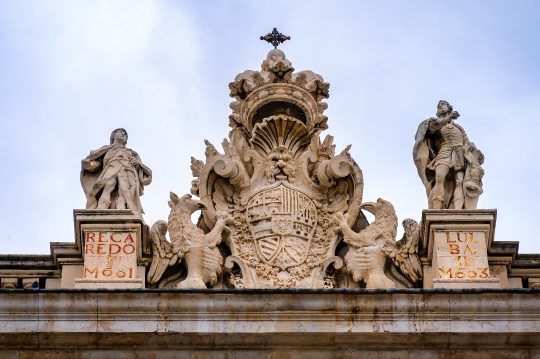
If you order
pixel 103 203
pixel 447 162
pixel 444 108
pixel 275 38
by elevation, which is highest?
pixel 275 38

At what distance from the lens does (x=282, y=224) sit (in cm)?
2180

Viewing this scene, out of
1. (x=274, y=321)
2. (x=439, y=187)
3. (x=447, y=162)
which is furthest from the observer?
(x=447, y=162)

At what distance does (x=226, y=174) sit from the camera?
73.1 ft

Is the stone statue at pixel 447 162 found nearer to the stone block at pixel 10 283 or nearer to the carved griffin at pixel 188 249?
the carved griffin at pixel 188 249

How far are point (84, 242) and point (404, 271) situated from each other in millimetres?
3787

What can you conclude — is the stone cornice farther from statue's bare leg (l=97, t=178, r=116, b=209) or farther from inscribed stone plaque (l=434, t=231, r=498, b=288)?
statue's bare leg (l=97, t=178, r=116, b=209)

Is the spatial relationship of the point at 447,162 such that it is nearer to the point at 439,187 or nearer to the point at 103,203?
the point at 439,187

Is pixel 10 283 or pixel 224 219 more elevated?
pixel 224 219

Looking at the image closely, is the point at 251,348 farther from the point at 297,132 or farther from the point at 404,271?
the point at 297,132

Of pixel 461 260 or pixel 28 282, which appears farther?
pixel 28 282

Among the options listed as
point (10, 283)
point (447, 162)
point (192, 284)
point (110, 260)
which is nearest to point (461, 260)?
point (447, 162)

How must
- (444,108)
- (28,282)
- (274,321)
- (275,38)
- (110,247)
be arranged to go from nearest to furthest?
(274,321), (110,247), (28,282), (444,108), (275,38)

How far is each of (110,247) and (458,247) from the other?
13.4 ft

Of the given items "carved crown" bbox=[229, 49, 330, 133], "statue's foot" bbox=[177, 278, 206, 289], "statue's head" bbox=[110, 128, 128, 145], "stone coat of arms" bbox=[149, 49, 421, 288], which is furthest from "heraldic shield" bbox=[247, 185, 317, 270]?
"statue's head" bbox=[110, 128, 128, 145]
